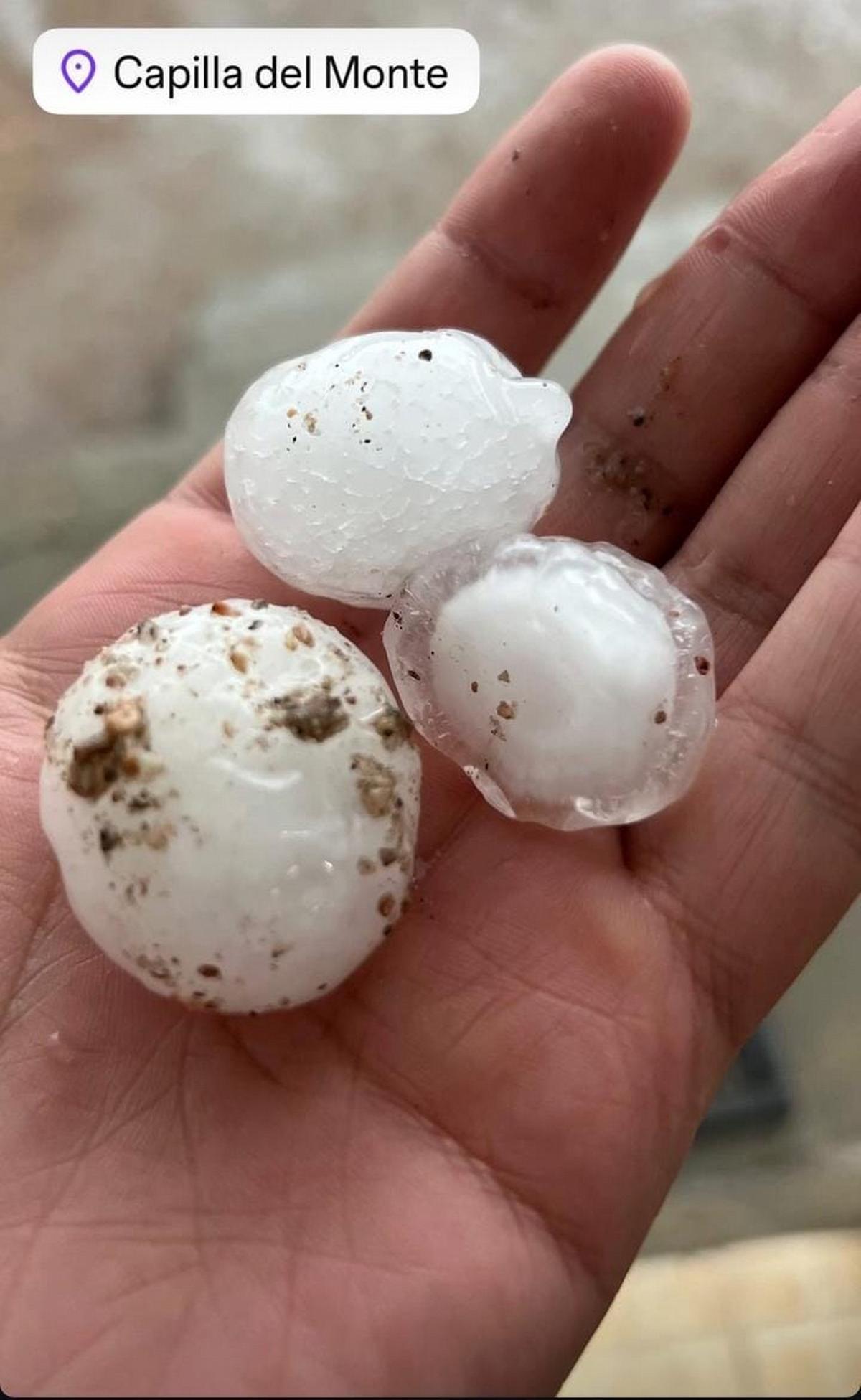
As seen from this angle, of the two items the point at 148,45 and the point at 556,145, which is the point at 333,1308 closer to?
the point at 556,145

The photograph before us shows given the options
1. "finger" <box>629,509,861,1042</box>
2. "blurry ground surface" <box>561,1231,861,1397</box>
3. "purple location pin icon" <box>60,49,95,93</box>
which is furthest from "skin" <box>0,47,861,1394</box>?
"purple location pin icon" <box>60,49,95,93</box>

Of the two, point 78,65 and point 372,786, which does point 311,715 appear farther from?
point 78,65

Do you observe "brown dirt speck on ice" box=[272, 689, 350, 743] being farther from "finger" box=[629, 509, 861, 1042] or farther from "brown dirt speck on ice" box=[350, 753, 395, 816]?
"finger" box=[629, 509, 861, 1042]

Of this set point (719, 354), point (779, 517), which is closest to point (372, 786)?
point (779, 517)

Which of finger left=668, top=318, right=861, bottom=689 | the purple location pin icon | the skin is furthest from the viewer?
the purple location pin icon

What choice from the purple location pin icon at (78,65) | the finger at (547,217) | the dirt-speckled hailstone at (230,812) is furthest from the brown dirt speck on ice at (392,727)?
the purple location pin icon at (78,65)

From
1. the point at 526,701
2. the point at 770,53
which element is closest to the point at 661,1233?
the point at 526,701
